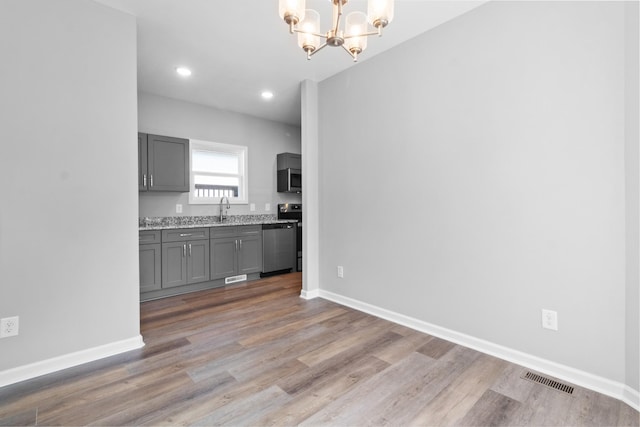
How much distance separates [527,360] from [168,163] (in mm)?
4395

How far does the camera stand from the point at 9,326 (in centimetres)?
200

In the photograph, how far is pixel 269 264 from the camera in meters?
4.90

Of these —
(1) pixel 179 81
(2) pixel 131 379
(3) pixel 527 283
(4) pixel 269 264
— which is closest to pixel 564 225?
(3) pixel 527 283

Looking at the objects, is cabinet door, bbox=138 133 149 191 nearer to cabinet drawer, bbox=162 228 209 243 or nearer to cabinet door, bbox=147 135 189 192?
cabinet door, bbox=147 135 189 192

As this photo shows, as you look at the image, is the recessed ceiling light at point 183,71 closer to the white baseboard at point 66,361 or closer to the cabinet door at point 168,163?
the cabinet door at point 168,163

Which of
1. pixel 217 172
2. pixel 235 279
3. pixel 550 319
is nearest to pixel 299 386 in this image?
pixel 550 319

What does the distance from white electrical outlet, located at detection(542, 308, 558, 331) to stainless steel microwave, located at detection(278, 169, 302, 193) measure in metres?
4.06

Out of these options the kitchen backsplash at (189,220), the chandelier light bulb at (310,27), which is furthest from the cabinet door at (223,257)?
the chandelier light bulb at (310,27)

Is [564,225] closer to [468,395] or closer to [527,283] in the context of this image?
[527,283]

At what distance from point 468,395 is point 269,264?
351 centimetres

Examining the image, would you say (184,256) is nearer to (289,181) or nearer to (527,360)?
(289,181)

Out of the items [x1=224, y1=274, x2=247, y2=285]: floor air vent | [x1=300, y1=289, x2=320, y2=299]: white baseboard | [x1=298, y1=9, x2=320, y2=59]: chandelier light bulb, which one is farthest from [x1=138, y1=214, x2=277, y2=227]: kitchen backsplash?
[x1=298, y1=9, x2=320, y2=59]: chandelier light bulb

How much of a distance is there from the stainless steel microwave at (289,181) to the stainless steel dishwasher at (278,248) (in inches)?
26.1

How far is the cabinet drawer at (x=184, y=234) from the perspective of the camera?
3846 millimetres
